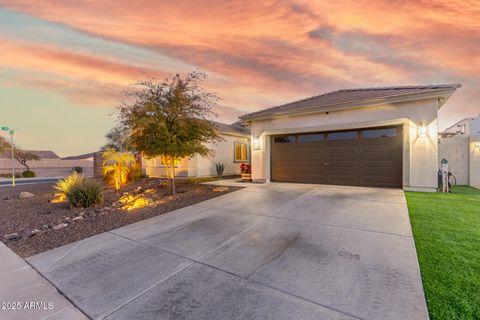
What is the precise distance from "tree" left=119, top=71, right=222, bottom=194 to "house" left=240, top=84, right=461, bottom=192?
150 inches

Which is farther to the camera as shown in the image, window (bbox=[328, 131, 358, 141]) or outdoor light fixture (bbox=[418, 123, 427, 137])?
window (bbox=[328, 131, 358, 141])

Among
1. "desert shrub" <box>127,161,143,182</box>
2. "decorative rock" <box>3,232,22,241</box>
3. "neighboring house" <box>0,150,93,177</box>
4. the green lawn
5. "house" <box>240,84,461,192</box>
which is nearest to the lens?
the green lawn

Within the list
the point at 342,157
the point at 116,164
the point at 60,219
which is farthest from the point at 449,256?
the point at 116,164

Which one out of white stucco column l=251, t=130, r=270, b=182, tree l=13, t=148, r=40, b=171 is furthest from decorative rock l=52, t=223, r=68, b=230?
tree l=13, t=148, r=40, b=171

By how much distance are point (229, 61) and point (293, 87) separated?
15.6 ft

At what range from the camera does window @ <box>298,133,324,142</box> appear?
9.74 m

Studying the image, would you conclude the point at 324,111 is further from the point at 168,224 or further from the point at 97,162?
the point at 97,162

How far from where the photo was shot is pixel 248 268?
278 centimetres

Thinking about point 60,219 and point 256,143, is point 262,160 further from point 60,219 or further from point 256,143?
point 60,219

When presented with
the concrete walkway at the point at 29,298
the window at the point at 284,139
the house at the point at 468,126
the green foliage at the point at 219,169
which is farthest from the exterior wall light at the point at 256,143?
the house at the point at 468,126

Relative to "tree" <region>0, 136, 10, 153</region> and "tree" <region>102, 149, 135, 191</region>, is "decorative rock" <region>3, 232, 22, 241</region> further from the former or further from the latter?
"tree" <region>0, 136, 10, 153</region>

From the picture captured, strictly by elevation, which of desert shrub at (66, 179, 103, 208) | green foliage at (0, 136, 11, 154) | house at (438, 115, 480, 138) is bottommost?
desert shrub at (66, 179, 103, 208)

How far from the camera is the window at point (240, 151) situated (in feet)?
53.8

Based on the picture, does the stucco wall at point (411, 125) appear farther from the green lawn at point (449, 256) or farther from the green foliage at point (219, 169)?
the green foliage at point (219, 169)
